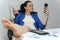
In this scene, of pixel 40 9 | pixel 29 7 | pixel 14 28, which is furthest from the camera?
pixel 40 9

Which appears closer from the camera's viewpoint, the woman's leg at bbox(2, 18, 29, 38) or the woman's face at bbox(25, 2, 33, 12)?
the woman's leg at bbox(2, 18, 29, 38)

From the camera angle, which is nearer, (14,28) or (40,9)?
(14,28)

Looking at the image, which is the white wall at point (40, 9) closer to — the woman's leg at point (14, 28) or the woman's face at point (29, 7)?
the woman's face at point (29, 7)

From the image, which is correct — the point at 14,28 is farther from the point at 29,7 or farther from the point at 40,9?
the point at 40,9

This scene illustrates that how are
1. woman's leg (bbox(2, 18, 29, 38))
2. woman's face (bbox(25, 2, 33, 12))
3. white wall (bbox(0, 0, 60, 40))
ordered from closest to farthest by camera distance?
woman's leg (bbox(2, 18, 29, 38))
woman's face (bbox(25, 2, 33, 12))
white wall (bbox(0, 0, 60, 40))

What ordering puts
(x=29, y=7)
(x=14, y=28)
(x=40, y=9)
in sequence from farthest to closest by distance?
(x=40, y=9) → (x=29, y=7) → (x=14, y=28)

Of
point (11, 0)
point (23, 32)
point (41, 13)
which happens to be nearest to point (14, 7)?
point (11, 0)

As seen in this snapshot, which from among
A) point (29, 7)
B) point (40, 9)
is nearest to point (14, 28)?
point (29, 7)

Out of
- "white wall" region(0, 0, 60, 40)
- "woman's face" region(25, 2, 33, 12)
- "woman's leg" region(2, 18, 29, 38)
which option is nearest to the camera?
"woman's leg" region(2, 18, 29, 38)

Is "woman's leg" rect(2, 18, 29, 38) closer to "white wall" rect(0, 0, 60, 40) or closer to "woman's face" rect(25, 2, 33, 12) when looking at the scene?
"woman's face" rect(25, 2, 33, 12)

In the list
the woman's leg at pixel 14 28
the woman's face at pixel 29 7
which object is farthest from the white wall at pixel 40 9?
the woman's leg at pixel 14 28

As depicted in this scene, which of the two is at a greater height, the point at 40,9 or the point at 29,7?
the point at 29,7

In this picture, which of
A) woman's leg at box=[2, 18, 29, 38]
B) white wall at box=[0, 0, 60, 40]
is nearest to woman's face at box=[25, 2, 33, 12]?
white wall at box=[0, 0, 60, 40]

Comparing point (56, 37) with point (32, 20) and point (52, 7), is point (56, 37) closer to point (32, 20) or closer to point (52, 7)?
point (32, 20)
